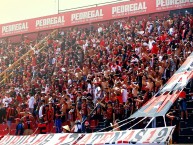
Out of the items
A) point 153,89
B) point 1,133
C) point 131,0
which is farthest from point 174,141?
point 131,0

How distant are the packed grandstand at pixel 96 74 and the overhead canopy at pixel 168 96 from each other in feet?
3.16

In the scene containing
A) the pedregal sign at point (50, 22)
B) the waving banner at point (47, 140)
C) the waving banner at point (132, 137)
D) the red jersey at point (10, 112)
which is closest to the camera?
the waving banner at point (132, 137)

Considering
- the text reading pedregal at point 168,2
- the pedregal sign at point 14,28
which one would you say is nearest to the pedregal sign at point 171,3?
the text reading pedregal at point 168,2

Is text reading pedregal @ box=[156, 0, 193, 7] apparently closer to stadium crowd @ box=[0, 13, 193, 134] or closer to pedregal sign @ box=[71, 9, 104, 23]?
stadium crowd @ box=[0, 13, 193, 134]

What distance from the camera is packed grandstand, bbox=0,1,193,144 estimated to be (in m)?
19.6

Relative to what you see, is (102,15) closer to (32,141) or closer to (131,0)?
(131,0)

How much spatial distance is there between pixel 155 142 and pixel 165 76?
7.93 metres

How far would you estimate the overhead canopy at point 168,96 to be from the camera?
13988 mm

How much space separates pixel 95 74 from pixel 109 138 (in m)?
9.71

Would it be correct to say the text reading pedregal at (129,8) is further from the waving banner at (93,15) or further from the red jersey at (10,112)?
the red jersey at (10,112)

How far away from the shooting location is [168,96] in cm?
1459

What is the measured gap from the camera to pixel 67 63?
28.1 meters

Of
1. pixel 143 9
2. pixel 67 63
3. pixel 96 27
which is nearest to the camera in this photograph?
pixel 67 63

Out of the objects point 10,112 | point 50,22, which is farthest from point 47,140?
point 50,22
